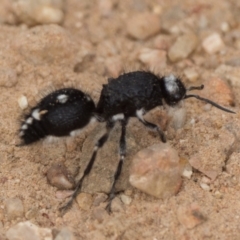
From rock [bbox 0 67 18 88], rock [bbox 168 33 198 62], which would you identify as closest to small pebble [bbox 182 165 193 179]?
rock [bbox 168 33 198 62]

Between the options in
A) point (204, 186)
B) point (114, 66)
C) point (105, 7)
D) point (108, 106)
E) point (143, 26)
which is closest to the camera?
point (204, 186)

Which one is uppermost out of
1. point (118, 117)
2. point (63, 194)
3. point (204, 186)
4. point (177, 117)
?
point (118, 117)

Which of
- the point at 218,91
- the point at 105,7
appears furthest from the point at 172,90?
the point at 105,7

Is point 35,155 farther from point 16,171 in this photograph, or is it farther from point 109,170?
point 109,170

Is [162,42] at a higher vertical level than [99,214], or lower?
higher

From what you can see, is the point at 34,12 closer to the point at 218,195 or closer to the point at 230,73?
the point at 230,73

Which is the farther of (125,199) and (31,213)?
(125,199)
